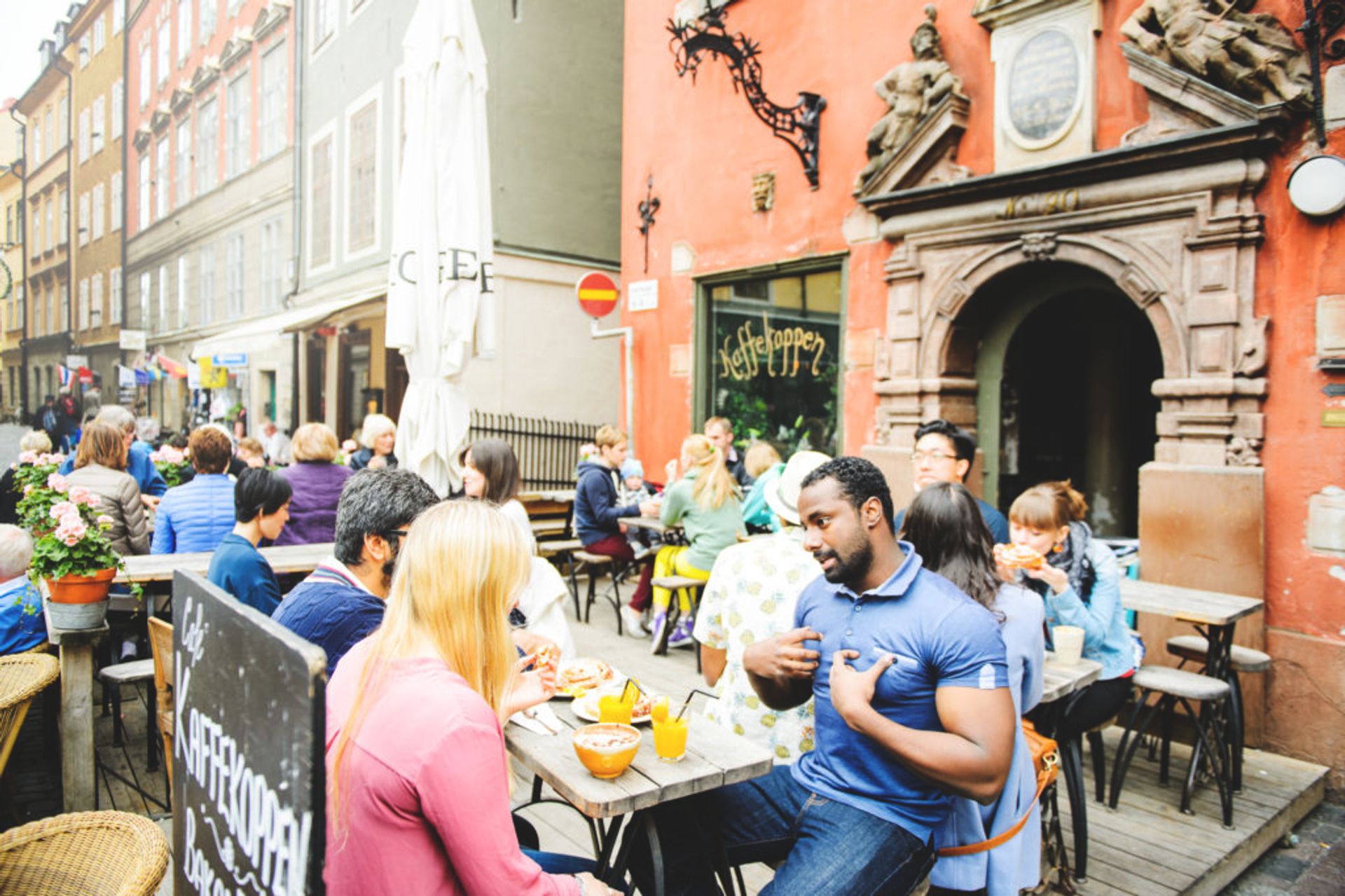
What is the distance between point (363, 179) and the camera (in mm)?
14156

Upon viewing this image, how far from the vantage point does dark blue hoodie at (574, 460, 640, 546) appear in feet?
24.6

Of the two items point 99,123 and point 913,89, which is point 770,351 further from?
point 99,123

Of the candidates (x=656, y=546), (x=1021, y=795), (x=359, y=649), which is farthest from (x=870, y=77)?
(x=359, y=649)

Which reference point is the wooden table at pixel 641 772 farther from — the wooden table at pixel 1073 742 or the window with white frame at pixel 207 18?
the window with white frame at pixel 207 18

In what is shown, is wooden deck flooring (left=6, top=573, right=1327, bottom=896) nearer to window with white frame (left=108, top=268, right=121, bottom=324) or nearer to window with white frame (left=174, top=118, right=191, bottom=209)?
window with white frame (left=174, top=118, right=191, bottom=209)

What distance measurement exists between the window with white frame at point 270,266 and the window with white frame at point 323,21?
11.7 feet

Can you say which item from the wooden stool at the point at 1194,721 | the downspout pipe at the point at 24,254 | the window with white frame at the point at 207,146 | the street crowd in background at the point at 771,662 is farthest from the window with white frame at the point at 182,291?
the wooden stool at the point at 1194,721

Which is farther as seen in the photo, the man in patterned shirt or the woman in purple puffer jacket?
the woman in purple puffer jacket

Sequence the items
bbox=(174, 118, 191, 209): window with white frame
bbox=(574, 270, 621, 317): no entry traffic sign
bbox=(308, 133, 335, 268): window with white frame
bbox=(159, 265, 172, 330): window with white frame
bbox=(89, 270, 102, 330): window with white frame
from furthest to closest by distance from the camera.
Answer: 1. bbox=(89, 270, 102, 330): window with white frame
2. bbox=(159, 265, 172, 330): window with white frame
3. bbox=(174, 118, 191, 209): window with white frame
4. bbox=(308, 133, 335, 268): window with white frame
5. bbox=(574, 270, 621, 317): no entry traffic sign

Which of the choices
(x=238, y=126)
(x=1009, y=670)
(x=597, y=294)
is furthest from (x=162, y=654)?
(x=238, y=126)

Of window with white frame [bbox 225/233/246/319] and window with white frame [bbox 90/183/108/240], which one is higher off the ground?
window with white frame [bbox 90/183/108/240]

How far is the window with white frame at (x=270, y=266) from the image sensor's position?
1734 centimetres

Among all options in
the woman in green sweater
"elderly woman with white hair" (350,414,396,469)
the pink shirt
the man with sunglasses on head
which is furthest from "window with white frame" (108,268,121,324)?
the pink shirt

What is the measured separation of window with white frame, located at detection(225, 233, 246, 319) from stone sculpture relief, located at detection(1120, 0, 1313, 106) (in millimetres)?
18084
